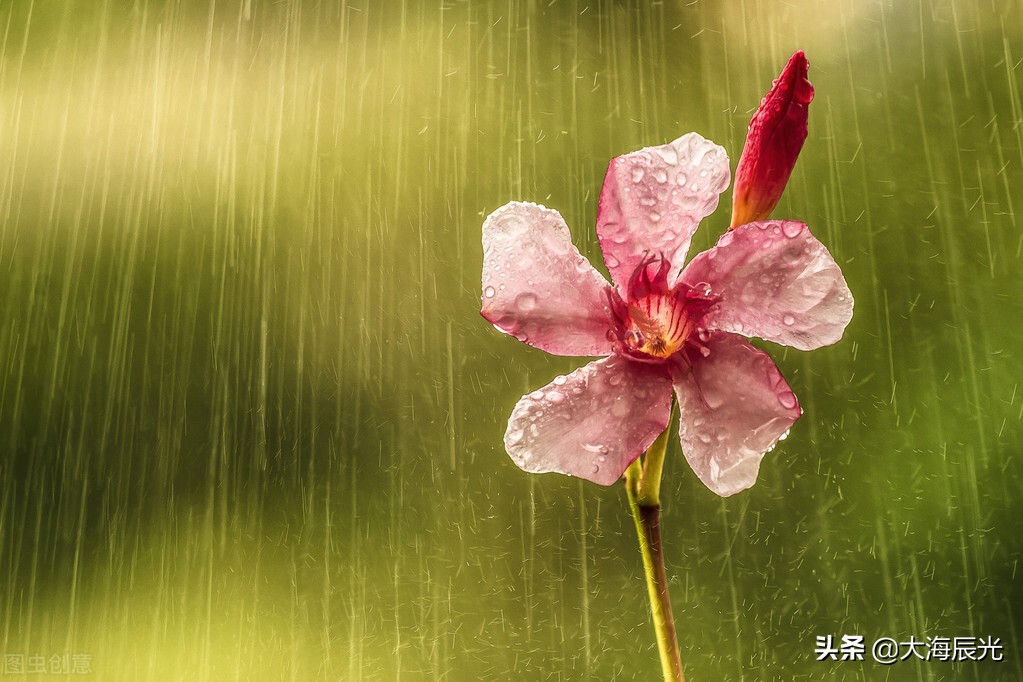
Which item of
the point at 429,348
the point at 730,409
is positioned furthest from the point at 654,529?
the point at 429,348

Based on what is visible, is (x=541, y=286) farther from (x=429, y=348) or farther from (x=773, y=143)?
(x=429, y=348)

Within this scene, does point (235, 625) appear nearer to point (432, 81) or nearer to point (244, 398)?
point (244, 398)

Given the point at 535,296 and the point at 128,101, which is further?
the point at 128,101

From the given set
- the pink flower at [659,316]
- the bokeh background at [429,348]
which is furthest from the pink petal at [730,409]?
the bokeh background at [429,348]

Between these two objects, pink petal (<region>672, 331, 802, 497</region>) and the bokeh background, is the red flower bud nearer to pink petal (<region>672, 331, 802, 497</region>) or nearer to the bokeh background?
pink petal (<region>672, 331, 802, 497</region>)

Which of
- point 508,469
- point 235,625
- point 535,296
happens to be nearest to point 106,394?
point 235,625

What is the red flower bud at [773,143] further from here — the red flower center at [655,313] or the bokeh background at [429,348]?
the bokeh background at [429,348]

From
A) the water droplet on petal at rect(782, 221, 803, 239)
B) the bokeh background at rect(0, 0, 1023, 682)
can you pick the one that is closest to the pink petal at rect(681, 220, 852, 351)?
the water droplet on petal at rect(782, 221, 803, 239)

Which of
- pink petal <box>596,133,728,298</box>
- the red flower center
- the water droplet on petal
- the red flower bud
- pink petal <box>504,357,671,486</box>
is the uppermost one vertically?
the red flower bud
